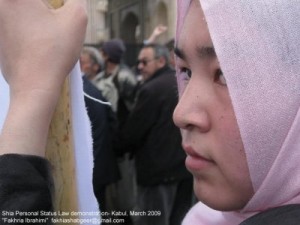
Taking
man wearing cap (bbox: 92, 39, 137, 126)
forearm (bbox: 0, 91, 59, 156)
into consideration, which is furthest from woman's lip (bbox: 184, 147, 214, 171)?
man wearing cap (bbox: 92, 39, 137, 126)

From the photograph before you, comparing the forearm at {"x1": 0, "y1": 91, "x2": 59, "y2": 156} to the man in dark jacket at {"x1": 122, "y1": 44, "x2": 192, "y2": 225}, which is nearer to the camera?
the forearm at {"x1": 0, "y1": 91, "x2": 59, "y2": 156}

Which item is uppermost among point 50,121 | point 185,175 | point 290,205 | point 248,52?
point 248,52

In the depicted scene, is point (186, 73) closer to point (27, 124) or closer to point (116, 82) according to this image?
point (27, 124)

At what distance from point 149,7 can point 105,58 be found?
31.0ft

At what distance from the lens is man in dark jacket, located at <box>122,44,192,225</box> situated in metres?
3.26

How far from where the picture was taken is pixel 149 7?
13930mm

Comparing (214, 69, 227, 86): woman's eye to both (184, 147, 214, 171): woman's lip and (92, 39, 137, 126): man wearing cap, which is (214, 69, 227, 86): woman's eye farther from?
(92, 39, 137, 126): man wearing cap

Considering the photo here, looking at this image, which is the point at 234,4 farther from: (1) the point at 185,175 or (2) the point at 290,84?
(1) the point at 185,175

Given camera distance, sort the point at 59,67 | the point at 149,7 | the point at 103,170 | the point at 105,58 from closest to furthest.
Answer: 1. the point at 59,67
2. the point at 103,170
3. the point at 105,58
4. the point at 149,7

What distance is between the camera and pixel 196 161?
0.90m

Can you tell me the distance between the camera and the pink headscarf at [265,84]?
85 cm

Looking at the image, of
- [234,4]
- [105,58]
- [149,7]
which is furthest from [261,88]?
[149,7]

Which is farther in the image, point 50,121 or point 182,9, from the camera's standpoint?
point 182,9

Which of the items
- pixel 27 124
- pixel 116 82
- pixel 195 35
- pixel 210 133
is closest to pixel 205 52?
pixel 195 35
